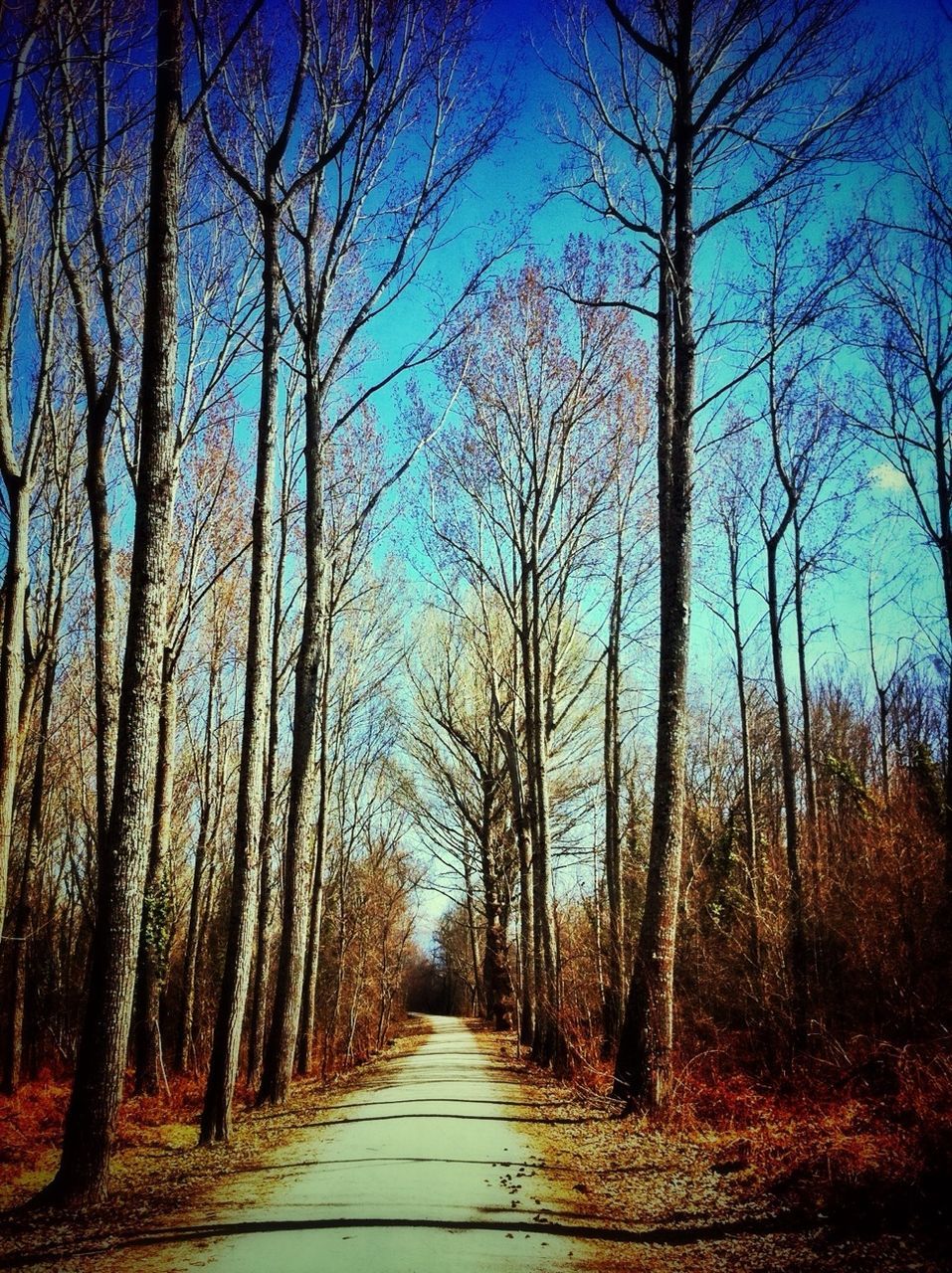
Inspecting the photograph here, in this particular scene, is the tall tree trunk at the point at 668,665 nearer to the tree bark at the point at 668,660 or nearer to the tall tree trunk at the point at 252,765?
the tree bark at the point at 668,660

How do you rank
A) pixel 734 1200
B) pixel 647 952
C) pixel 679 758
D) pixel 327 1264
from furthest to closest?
pixel 679 758, pixel 647 952, pixel 734 1200, pixel 327 1264

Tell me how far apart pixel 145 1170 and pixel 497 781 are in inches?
672

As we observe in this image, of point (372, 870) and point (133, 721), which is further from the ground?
point (133, 721)

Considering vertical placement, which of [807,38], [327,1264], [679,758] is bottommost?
[327,1264]

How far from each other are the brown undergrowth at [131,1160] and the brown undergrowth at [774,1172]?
2.76 meters

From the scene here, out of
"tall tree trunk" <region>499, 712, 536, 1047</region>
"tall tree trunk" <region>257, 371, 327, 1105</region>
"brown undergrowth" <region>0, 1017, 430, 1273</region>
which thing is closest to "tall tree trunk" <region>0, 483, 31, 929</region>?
"brown undergrowth" <region>0, 1017, 430, 1273</region>

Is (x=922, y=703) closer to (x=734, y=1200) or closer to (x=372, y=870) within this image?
(x=372, y=870)

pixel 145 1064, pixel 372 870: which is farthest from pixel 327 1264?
pixel 372 870

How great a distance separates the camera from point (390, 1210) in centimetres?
425

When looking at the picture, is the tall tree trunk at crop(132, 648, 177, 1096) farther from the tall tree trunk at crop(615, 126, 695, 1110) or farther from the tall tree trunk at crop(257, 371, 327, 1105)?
the tall tree trunk at crop(615, 126, 695, 1110)

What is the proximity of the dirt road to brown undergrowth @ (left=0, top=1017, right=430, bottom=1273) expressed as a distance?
307mm

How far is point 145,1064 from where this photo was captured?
11.0m

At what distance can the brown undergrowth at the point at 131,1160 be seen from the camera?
4.11 m

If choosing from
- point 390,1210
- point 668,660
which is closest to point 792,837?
point 668,660
